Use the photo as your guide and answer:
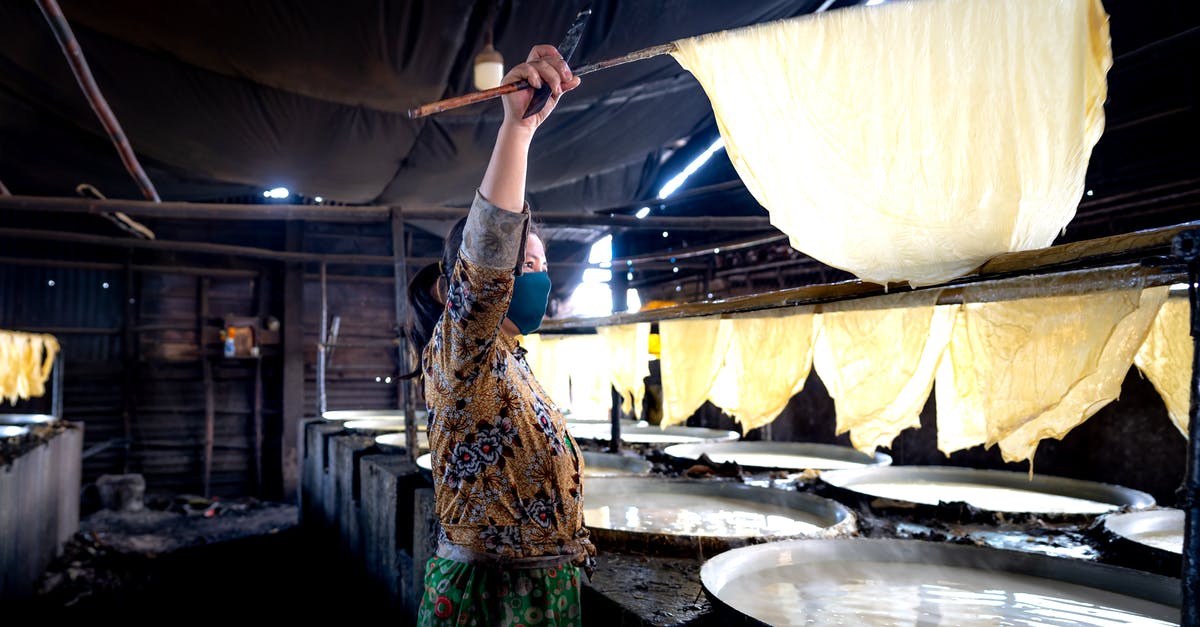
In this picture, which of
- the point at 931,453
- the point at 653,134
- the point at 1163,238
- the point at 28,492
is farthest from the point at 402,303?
the point at 931,453

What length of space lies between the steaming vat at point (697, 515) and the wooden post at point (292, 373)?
9785 mm

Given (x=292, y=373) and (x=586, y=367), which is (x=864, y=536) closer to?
(x=586, y=367)

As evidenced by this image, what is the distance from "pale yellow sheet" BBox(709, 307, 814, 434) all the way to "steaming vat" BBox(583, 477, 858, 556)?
55 centimetres

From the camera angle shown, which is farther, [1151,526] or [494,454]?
[1151,526]

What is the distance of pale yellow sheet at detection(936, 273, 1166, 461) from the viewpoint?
1719mm

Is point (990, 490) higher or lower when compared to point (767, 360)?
lower

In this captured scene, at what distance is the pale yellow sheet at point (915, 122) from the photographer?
1547 mm

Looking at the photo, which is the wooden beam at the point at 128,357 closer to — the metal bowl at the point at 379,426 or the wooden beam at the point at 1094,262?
the metal bowl at the point at 379,426

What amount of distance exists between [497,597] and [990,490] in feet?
9.84

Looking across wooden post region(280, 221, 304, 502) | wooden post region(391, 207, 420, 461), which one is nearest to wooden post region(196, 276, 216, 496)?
wooden post region(280, 221, 304, 502)

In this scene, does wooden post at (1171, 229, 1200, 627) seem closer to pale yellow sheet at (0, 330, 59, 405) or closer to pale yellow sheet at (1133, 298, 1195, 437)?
pale yellow sheet at (1133, 298, 1195, 437)

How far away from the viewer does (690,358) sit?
13.9 feet

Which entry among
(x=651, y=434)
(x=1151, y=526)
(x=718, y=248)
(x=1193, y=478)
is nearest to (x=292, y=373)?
(x=651, y=434)

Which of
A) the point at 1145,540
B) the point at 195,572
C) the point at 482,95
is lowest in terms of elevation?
the point at 195,572
